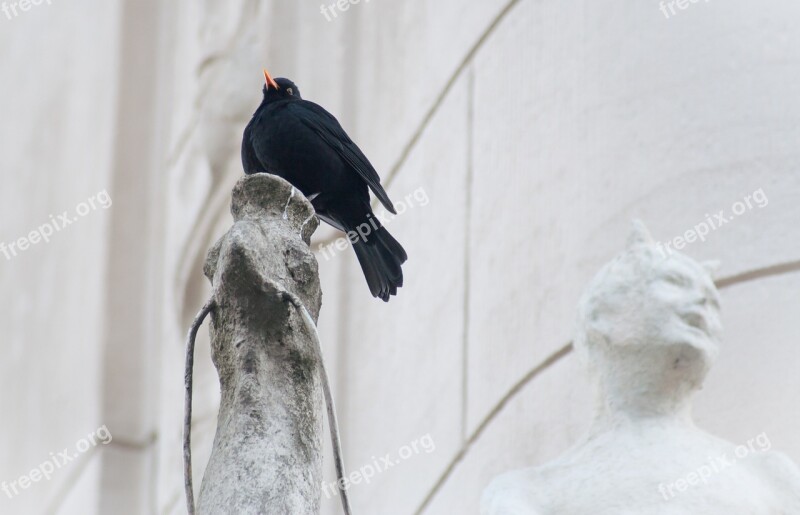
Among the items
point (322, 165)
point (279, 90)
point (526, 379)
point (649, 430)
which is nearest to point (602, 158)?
point (526, 379)

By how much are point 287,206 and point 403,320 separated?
3.70 meters

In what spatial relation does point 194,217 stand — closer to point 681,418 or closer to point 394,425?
point 394,425

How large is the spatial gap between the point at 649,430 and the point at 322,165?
110 cm

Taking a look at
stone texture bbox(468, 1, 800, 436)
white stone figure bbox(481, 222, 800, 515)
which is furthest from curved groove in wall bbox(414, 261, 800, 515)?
white stone figure bbox(481, 222, 800, 515)

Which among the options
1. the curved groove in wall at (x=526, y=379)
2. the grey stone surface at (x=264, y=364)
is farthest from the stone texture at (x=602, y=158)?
the grey stone surface at (x=264, y=364)

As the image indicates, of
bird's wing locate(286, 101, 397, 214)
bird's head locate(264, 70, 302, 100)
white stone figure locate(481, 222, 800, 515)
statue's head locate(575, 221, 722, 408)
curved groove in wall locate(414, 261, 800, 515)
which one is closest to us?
white stone figure locate(481, 222, 800, 515)

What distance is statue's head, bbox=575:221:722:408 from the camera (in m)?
4.60

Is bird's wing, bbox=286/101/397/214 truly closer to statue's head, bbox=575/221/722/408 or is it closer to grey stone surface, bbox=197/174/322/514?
statue's head, bbox=575/221/722/408

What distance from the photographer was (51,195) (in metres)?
10.0

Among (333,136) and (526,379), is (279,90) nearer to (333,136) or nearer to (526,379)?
(333,136)

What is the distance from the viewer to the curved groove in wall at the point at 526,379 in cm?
566

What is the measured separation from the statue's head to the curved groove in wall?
99cm

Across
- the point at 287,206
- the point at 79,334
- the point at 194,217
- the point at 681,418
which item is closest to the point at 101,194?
the point at 79,334

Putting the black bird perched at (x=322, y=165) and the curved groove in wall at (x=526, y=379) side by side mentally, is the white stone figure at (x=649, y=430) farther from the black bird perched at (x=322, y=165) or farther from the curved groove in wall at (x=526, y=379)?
the curved groove in wall at (x=526, y=379)
